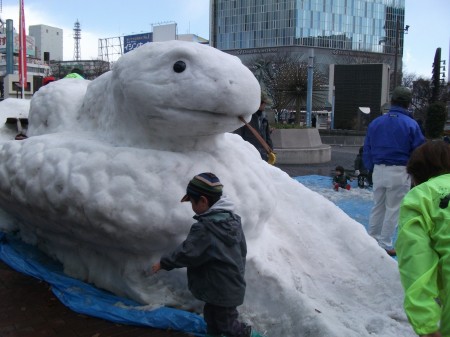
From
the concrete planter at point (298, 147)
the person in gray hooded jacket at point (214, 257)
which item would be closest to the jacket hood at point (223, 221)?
the person in gray hooded jacket at point (214, 257)

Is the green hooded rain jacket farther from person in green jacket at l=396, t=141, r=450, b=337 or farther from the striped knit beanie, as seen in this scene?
the striped knit beanie

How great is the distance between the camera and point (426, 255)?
6.63 feet

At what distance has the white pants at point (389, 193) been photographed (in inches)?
197

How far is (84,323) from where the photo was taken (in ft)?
10.7

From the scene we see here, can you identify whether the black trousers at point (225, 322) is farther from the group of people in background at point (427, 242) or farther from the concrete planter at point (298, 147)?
the concrete planter at point (298, 147)

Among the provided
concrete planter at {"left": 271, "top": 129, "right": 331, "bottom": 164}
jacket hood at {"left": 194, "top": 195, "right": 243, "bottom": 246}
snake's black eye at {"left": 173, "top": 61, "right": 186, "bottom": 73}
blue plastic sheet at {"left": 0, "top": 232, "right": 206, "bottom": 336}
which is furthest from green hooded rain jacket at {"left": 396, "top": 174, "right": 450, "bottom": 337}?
concrete planter at {"left": 271, "top": 129, "right": 331, "bottom": 164}

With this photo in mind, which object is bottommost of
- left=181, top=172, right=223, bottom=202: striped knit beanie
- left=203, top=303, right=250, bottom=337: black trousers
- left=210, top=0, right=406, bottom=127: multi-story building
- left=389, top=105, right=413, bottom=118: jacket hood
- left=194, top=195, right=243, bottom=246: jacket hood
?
left=203, top=303, right=250, bottom=337: black trousers

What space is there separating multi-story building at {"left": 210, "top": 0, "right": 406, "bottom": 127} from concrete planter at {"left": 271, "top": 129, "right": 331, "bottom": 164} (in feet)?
195

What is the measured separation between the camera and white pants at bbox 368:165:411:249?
501 cm

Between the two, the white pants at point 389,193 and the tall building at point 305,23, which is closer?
the white pants at point 389,193

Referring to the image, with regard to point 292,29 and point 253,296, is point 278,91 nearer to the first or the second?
point 253,296

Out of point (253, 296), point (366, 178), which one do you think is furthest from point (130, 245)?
point (366, 178)

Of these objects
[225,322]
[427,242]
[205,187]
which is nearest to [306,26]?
[205,187]

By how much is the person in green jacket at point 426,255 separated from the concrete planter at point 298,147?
11.8 metres
